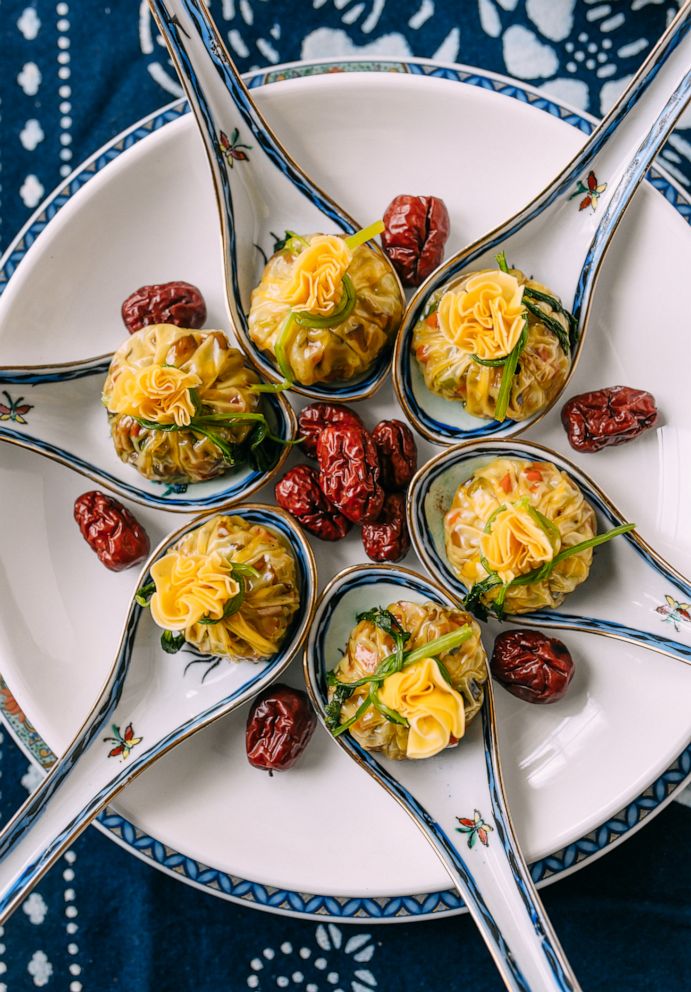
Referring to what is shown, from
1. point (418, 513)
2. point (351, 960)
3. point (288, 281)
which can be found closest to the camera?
point (288, 281)

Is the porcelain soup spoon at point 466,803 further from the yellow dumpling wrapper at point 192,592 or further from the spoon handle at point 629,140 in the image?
the spoon handle at point 629,140

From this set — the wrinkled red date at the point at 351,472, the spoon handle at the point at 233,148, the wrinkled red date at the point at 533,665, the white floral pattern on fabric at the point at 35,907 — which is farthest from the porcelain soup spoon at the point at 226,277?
the white floral pattern on fabric at the point at 35,907

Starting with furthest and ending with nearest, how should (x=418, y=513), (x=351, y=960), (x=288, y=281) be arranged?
(x=351, y=960)
(x=418, y=513)
(x=288, y=281)

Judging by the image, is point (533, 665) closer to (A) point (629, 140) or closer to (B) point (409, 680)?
(B) point (409, 680)

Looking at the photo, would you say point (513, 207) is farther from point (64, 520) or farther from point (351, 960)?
point (351, 960)

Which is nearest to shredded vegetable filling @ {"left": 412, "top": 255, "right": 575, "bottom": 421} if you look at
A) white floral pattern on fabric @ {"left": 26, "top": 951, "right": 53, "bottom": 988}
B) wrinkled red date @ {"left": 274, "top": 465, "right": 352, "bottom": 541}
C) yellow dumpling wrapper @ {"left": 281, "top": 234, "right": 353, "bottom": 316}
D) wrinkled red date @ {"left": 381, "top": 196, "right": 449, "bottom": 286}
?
wrinkled red date @ {"left": 381, "top": 196, "right": 449, "bottom": 286}

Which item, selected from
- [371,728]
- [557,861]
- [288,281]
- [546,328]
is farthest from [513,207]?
[557,861]
